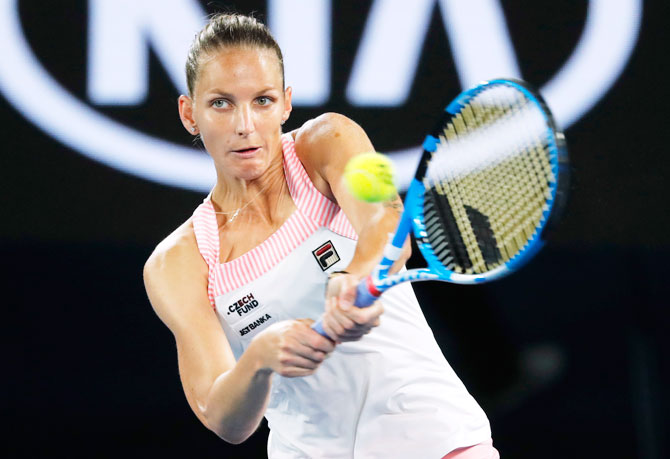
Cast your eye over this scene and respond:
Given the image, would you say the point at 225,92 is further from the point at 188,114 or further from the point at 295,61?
the point at 295,61

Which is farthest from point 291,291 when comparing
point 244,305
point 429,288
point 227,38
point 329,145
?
point 429,288

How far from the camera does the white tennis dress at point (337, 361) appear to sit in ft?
6.77

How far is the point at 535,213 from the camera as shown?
160cm

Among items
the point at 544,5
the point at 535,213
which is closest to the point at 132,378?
the point at 544,5

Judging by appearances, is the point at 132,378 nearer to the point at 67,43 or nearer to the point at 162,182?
the point at 162,182

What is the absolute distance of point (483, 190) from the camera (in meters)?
1.81

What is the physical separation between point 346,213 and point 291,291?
0.22 m

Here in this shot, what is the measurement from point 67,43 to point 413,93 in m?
1.20

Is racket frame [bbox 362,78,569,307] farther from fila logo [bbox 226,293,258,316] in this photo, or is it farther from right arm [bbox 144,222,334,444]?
fila logo [bbox 226,293,258,316]

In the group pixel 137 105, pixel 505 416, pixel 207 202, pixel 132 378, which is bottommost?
pixel 505 416

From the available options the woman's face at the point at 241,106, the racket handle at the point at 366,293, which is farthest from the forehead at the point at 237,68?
the racket handle at the point at 366,293

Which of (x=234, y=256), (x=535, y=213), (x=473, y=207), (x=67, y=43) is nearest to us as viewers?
(x=535, y=213)

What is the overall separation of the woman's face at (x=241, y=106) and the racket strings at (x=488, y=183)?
0.41 m

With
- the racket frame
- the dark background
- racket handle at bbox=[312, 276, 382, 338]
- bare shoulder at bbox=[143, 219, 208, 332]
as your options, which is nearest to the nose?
bare shoulder at bbox=[143, 219, 208, 332]
